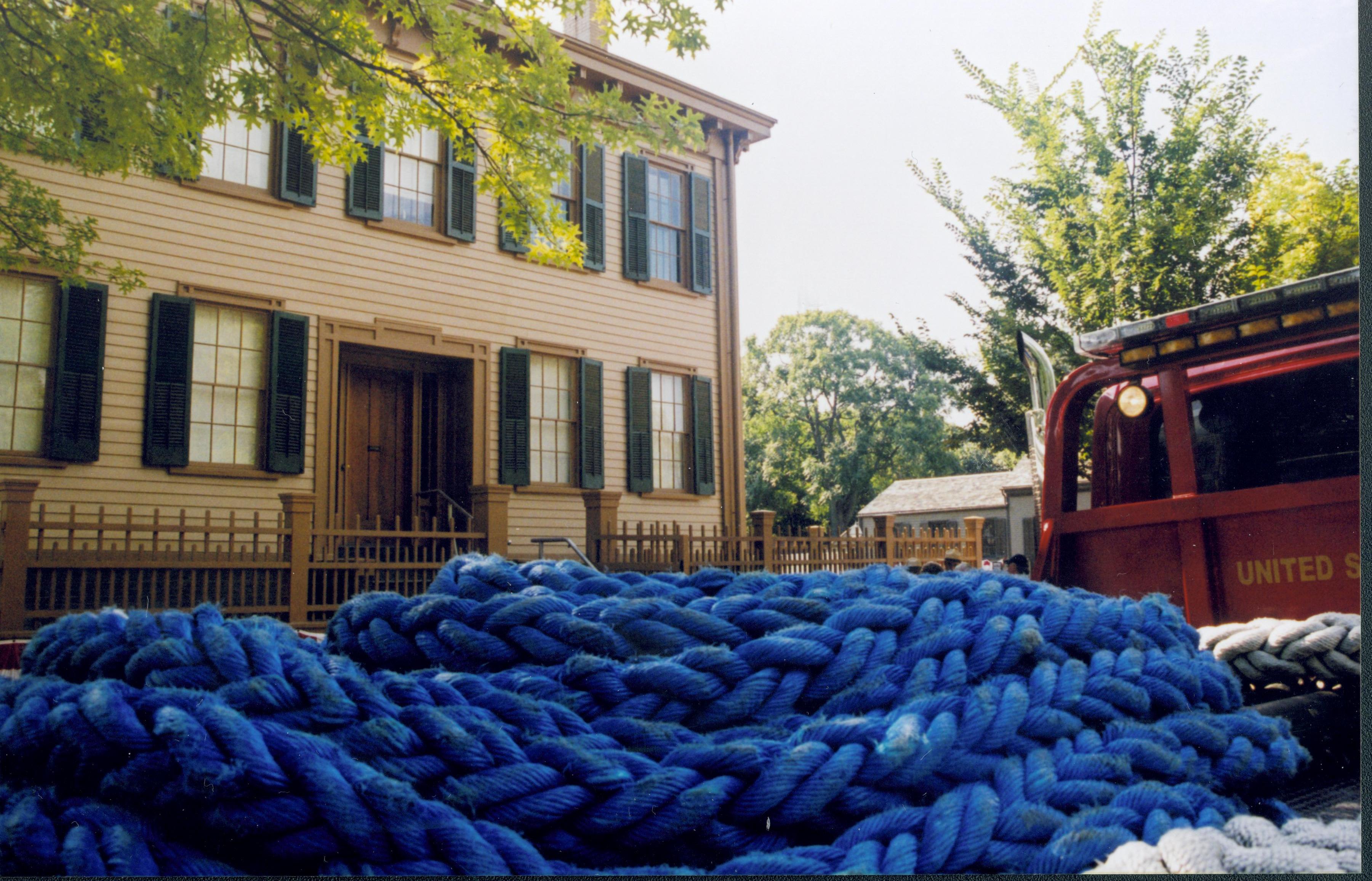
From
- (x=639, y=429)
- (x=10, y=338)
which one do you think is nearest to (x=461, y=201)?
(x=639, y=429)

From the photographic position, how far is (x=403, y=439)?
36.4 feet

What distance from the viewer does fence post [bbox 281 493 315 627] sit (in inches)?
326

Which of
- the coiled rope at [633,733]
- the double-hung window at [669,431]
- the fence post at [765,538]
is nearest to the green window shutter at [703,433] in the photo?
the double-hung window at [669,431]

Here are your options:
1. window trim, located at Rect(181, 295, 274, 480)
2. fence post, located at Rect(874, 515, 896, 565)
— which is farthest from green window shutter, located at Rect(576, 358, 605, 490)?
fence post, located at Rect(874, 515, 896, 565)

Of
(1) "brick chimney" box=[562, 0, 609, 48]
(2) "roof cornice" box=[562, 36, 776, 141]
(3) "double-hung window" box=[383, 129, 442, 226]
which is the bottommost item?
(3) "double-hung window" box=[383, 129, 442, 226]

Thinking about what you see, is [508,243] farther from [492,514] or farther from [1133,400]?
[1133,400]

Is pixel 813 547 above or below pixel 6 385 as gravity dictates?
below

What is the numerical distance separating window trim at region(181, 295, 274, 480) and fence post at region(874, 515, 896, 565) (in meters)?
8.87

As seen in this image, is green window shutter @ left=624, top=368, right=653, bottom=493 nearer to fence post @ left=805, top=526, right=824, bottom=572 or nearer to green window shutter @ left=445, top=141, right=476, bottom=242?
fence post @ left=805, top=526, right=824, bottom=572

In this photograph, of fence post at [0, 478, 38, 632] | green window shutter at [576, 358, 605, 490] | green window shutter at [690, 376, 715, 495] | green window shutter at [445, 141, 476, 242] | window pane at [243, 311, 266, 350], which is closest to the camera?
fence post at [0, 478, 38, 632]

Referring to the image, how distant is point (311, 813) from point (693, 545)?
36.7 ft

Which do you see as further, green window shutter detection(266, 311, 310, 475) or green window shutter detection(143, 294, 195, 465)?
green window shutter detection(266, 311, 310, 475)

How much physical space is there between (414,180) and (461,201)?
24.0 inches

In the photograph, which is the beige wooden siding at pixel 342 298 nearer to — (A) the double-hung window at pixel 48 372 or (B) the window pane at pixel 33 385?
(A) the double-hung window at pixel 48 372
